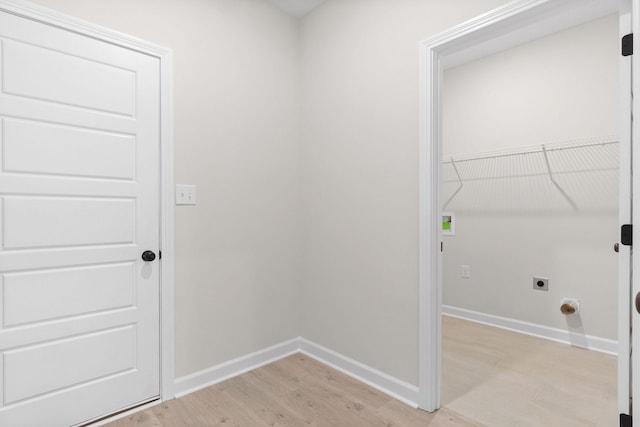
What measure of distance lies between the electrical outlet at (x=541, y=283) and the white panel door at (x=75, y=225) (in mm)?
3054

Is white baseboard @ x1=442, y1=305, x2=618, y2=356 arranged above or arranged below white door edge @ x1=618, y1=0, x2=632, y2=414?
below

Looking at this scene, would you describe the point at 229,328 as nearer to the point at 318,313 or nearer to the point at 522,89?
the point at 318,313

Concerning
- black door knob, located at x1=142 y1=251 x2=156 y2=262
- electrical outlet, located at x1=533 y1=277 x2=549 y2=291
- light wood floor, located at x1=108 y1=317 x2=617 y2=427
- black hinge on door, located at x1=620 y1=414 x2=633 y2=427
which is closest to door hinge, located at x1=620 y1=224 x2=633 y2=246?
black hinge on door, located at x1=620 y1=414 x2=633 y2=427

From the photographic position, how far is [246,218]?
2.41 metres

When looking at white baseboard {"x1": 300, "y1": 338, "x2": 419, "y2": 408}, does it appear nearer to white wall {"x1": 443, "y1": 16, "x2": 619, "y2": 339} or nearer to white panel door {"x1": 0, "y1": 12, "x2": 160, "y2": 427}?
white panel door {"x1": 0, "y1": 12, "x2": 160, "y2": 427}

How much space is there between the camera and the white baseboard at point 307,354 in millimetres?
2066

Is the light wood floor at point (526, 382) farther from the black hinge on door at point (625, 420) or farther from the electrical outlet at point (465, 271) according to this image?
the electrical outlet at point (465, 271)

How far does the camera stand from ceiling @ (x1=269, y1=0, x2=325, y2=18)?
2.53m

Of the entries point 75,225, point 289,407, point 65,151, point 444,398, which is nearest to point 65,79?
point 65,151

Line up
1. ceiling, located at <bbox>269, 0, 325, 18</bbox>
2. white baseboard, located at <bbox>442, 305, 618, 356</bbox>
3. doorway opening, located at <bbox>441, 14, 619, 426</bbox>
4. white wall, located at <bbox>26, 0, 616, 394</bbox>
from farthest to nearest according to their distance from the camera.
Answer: white baseboard, located at <bbox>442, 305, 618, 356</bbox> < ceiling, located at <bbox>269, 0, 325, 18</bbox> < doorway opening, located at <bbox>441, 14, 619, 426</bbox> < white wall, located at <bbox>26, 0, 616, 394</bbox>

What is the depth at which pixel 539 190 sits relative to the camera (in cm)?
304

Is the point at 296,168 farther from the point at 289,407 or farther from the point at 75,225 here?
the point at 289,407

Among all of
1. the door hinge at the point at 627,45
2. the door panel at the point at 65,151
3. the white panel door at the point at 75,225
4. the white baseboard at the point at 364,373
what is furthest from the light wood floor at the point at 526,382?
the door panel at the point at 65,151

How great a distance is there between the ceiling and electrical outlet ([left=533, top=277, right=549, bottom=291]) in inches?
115
